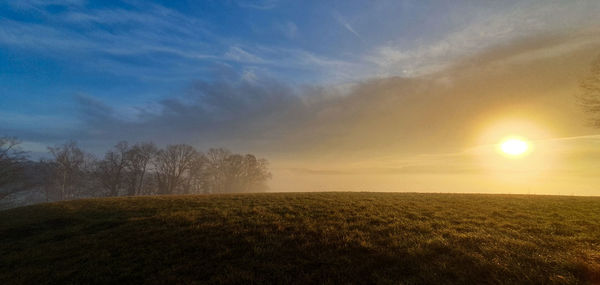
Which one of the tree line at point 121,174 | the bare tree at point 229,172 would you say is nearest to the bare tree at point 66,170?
the tree line at point 121,174

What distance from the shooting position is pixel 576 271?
6266mm

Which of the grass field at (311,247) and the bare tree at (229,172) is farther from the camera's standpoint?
the bare tree at (229,172)

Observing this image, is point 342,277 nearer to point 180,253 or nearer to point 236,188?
point 180,253

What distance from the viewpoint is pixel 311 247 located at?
831 cm

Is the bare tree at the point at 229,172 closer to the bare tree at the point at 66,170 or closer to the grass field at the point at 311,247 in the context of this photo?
the bare tree at the point at 66,170

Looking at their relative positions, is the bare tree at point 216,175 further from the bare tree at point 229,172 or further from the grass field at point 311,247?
the grass field at point 311,247

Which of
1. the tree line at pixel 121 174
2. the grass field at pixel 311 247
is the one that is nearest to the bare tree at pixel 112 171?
the tree line at pixel 121 174

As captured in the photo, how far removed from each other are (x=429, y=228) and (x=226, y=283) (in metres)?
9.41

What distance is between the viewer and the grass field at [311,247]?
6523mm

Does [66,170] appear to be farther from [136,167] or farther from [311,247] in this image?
[311,247]

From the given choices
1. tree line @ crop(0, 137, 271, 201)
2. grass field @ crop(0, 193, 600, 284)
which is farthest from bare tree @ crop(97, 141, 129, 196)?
grass field @ crop(0, 193, 600, 284)

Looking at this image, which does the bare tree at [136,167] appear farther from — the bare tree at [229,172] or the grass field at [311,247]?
the grass field at [311,247]

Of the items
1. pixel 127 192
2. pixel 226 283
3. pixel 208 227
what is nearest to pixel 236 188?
pixel 127 192

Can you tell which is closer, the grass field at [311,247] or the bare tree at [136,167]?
the grass field at [311,247]
